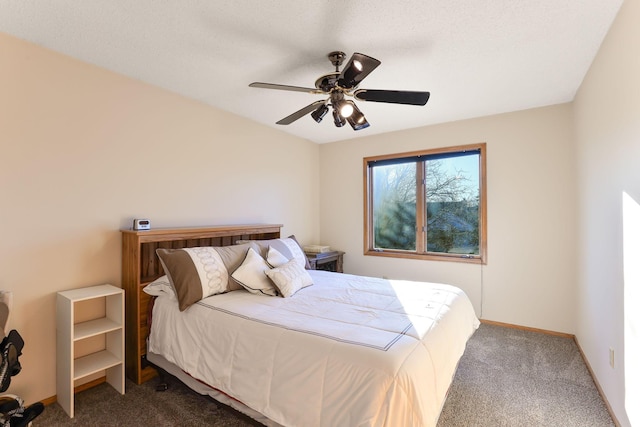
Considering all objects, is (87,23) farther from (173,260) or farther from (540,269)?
(540,269)

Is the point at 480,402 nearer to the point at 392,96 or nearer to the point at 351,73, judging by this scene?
the point at 392,96

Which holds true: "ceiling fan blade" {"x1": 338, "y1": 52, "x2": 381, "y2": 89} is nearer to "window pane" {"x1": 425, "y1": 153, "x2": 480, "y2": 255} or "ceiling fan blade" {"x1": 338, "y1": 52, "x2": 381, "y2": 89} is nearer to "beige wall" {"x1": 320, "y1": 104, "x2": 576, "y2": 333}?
"beige wall" {"x1": 320, "y1": 104, "x2": 576, "y2": 333}

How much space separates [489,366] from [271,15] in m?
3.20

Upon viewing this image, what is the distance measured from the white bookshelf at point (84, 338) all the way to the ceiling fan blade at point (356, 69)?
7.29ft

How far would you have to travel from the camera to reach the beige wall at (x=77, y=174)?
2.03 meters

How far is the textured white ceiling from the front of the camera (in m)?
1.75

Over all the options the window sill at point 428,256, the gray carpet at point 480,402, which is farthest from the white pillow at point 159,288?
the window sill at point 428,256

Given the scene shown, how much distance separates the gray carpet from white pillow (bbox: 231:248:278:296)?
808mm

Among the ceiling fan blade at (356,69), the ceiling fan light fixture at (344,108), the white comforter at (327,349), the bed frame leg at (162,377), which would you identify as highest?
the ceiling fan blade at (356,69)

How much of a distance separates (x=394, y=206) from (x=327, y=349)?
3134 mm

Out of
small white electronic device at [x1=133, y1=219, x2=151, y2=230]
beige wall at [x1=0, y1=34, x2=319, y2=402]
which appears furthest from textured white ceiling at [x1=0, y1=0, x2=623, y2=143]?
small white electronic device at [x1=133, y1=219, x2=151, y2=230]

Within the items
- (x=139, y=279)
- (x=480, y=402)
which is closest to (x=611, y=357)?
(x=480, y=402)

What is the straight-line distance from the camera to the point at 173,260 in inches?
89.8

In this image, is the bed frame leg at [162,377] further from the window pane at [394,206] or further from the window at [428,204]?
the window pane at [394,206]
